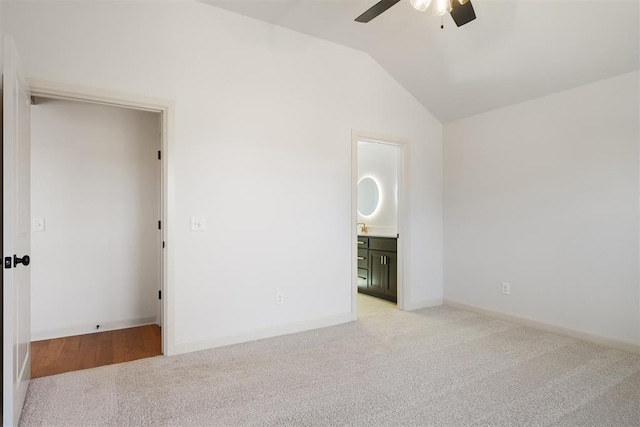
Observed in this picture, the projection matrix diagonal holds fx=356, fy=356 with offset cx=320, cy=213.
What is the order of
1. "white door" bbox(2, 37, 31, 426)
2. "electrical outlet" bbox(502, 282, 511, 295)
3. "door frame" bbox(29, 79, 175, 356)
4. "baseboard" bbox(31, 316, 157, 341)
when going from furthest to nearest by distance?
"electrical outlet" bbox(502, 282, 511, 295) < "baseboard" bbox(31, 316, 157, 341) < "door frame" bbox(29, 79, 175, 356) < "white door" bbox(2, 37, 31, 426)

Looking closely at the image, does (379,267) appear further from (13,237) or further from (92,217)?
(13,237)

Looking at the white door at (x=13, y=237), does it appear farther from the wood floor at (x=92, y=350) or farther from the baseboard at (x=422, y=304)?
the baseboard at (x=422, y=304)

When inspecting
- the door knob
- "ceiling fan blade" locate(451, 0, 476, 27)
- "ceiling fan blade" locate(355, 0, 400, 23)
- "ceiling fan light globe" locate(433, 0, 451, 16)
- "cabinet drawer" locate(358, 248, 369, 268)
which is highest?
"ceiling fan blade" locate(355, 0, 400, 23)

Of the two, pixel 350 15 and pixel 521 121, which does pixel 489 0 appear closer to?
pixel 350 15

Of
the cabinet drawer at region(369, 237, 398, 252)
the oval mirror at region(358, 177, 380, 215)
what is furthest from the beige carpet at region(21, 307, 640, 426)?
the oval mirror at region(358, 177, 380, 215)

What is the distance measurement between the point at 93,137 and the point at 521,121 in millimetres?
4407

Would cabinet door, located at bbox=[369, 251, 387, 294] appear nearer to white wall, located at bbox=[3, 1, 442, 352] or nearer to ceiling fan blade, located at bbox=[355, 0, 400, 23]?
white wall, located at bbox=[3, 1, 442, 352]

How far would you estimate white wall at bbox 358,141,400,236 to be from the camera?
5.32m

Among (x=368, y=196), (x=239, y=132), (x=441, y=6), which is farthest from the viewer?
(x=368, y=196)

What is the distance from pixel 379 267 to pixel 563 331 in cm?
214

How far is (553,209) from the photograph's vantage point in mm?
3492

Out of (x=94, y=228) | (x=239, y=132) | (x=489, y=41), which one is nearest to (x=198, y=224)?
(x=239, y=132)

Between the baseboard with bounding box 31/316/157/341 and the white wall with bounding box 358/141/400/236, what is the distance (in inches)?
132

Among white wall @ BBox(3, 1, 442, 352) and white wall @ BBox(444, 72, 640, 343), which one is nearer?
white wall @ BBox(3, 1, 442, 352)
